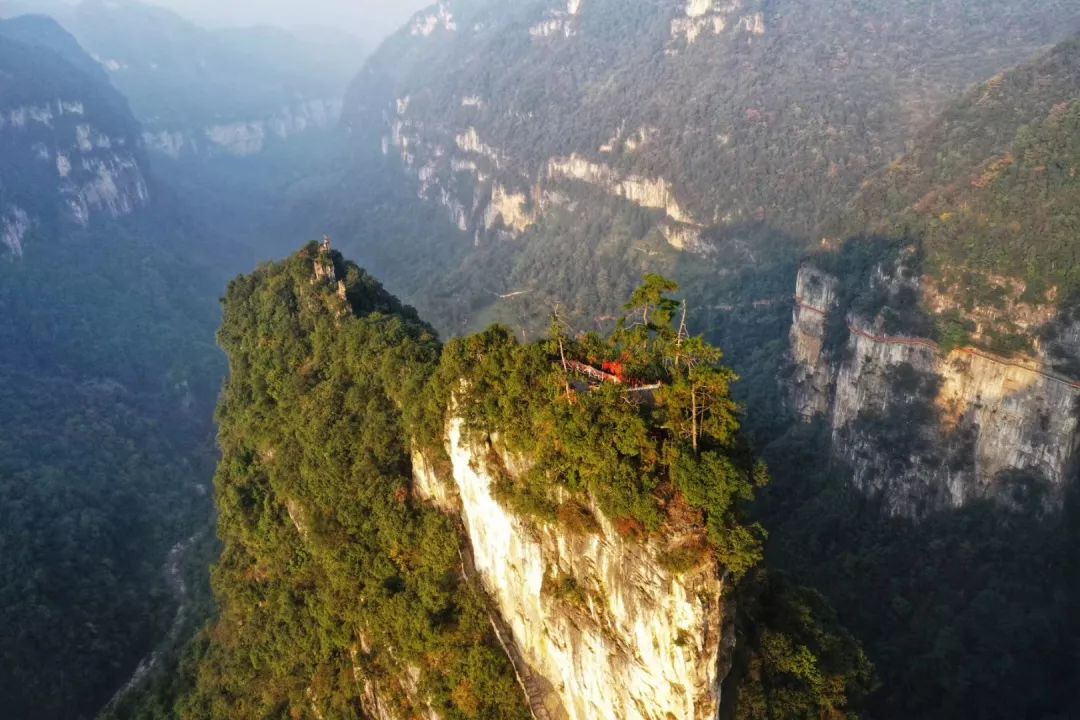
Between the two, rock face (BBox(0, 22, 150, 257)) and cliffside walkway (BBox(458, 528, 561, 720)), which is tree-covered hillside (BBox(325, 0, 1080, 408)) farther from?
cliffside walkway (BBox(458, 528, 561, 720))

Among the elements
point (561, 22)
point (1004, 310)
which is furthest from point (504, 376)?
point (561, 22)

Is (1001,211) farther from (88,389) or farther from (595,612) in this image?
(88,389)

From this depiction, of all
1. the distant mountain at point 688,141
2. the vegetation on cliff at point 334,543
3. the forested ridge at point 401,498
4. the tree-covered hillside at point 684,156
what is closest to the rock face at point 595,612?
the forested ridge at point 401,498

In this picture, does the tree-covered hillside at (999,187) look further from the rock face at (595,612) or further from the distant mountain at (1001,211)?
the rock face at (595,612)

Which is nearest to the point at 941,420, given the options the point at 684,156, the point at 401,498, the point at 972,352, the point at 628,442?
the point at 972,352

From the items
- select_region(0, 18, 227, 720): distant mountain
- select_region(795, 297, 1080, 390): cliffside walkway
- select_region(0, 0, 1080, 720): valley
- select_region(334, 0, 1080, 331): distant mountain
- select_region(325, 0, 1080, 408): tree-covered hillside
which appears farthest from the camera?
select_region(334, 0, 1080, 331): distant mountain

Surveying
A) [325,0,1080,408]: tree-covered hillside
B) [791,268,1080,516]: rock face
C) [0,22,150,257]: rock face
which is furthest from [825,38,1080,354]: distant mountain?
[0,22,150,257]: rock face

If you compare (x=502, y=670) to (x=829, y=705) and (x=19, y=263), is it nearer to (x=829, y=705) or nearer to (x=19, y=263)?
(x=829, y=705)
